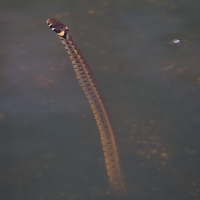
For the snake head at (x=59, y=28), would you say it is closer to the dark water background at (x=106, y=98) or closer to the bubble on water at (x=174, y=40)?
the dark water background at (x=106, y=98)

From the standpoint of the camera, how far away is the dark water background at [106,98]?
4.58 metres

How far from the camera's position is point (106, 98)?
5051mm

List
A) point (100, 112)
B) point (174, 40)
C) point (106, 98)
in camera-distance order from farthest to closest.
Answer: point (174, 40) → point (106, 98) → point (100, 112)

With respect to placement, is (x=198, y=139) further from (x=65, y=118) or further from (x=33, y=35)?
(x=33, y=35)

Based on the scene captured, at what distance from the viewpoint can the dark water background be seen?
458 cm

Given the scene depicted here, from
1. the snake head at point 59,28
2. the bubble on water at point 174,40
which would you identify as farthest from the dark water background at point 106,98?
the snake head at point 59,28

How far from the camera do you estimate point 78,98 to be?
5074mm

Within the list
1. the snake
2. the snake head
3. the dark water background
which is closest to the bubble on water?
the dark water background

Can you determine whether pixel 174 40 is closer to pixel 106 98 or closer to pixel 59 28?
pixel 106 98

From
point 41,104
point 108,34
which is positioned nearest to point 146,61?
point 108,34

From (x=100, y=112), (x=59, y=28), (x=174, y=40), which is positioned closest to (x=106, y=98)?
(x=100, y=112)

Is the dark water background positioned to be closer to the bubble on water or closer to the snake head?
the bubble on water

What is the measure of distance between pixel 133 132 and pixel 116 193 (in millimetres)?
776

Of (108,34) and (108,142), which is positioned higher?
(108,34)
